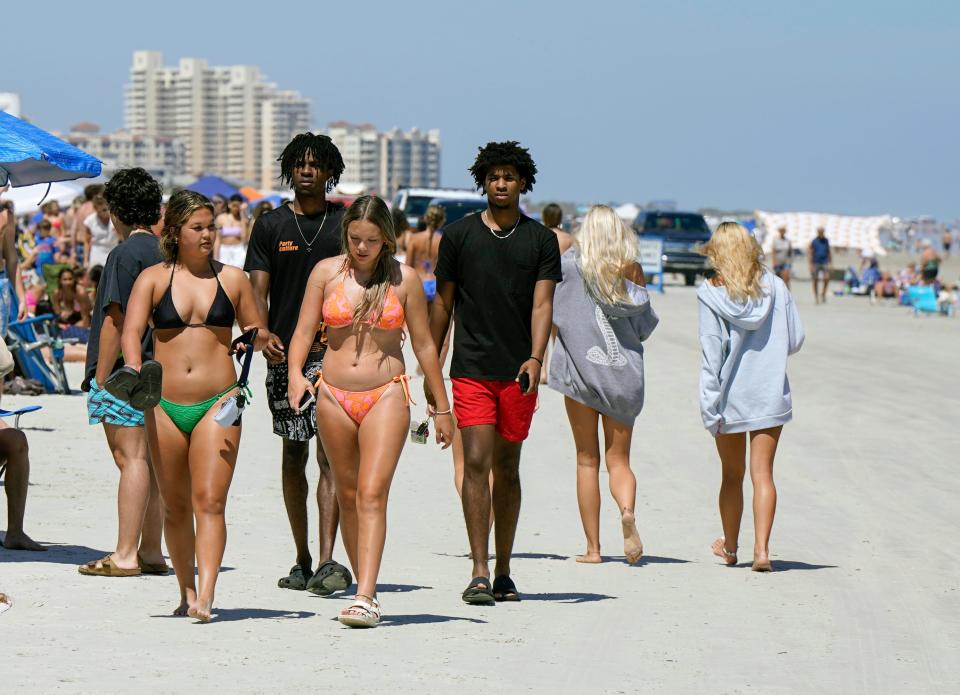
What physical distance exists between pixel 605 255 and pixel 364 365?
206 centimetres

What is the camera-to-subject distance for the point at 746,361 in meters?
8.54

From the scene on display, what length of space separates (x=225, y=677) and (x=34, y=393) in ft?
32.6

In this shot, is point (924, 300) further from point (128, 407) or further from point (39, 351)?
point (128, 407)

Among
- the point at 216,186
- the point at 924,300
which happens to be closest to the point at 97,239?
→ the point at 924,300

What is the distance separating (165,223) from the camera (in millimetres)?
6531

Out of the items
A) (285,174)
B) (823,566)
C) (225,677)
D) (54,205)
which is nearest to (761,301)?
(823,566)

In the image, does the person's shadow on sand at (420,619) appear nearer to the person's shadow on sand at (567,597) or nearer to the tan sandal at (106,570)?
the person's shadow on sand at (567,597)

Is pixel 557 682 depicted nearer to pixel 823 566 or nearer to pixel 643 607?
pixel 643 607

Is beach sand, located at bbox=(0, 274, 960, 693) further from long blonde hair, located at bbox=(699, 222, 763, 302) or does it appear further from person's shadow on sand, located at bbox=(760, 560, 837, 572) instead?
long blonde hair, located at bbox=(699, 222, 763, 302)

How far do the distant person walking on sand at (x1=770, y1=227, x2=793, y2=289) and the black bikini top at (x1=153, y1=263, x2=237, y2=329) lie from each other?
97.8ft

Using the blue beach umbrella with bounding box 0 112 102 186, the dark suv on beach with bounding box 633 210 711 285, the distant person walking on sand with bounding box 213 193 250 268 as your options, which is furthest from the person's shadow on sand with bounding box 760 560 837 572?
the dark suv on beach with bounding box 633 210 711 285

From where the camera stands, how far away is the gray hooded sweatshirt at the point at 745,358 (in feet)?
27.7

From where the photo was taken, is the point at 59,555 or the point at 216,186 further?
the point at 216,186

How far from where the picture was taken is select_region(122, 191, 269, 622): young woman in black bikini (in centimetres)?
636
